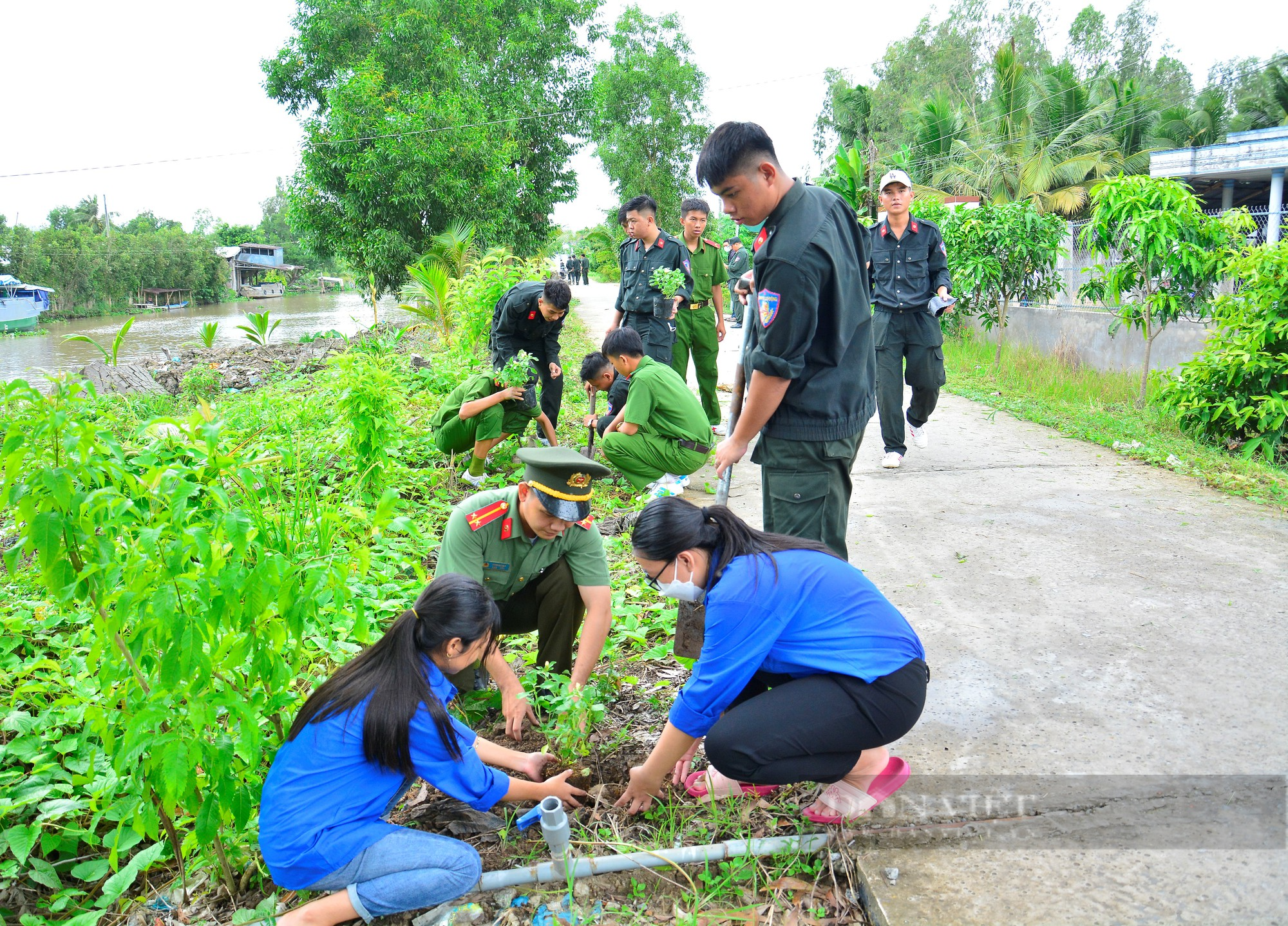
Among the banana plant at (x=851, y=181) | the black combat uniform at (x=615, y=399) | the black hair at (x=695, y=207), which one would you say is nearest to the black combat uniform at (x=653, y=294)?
the black hair at (x=695, y=207)

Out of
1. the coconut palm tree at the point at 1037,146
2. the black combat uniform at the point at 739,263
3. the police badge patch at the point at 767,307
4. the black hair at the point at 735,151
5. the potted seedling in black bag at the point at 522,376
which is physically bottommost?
the potted seedling in black bag at the point at 522,376

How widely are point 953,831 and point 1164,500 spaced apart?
11.2ft

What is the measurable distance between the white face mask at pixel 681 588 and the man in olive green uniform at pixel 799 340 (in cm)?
69

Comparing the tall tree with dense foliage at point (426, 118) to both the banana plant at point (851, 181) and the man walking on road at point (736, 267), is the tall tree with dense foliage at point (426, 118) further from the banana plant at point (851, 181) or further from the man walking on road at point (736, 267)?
the banana plant at point (851, 181)

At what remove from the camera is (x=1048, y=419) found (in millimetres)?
7086

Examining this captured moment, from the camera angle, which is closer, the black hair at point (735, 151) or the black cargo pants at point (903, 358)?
the black hair at point (735, 151)

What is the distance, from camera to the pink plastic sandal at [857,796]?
94.9 inches

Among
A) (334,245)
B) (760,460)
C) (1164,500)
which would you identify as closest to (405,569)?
(760,460)

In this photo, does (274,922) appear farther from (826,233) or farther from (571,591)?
(826,233)

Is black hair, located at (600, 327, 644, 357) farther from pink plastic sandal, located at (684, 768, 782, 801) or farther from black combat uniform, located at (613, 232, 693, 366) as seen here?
pink plastic sandal, located at (684, 768, 782, 801)

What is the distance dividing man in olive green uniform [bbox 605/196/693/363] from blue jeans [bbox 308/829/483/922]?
466cm

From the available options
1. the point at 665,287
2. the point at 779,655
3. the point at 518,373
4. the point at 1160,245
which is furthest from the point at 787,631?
the point at 1160,245

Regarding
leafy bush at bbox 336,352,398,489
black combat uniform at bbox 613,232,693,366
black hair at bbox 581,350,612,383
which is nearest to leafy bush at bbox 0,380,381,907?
leafy bush at bbox 336,352,398,489

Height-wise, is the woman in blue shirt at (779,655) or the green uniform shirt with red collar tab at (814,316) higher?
the green uniform shirt with red collar tab at (814,316)
